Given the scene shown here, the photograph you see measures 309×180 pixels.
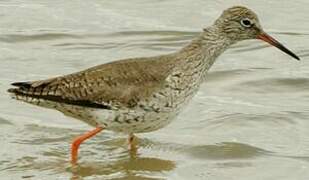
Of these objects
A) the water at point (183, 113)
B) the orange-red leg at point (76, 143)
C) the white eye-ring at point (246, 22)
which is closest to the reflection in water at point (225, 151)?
the water at point (183, 113)

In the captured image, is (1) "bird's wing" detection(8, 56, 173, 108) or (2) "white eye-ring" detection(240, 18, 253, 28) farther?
(2) "white eye-ring" detection(240, 18, 253, 28)

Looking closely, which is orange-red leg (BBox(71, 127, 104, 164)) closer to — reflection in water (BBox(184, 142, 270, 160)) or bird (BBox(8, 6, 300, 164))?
bird (BBox(8, 6, 300, 164))

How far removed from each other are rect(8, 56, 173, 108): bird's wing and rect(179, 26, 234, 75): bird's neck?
244mm

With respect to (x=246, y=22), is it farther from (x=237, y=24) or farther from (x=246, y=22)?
(x=237, y=24)

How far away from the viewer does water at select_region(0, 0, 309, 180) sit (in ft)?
34.8

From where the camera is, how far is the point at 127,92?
10.2 m

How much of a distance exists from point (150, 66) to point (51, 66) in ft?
10.7

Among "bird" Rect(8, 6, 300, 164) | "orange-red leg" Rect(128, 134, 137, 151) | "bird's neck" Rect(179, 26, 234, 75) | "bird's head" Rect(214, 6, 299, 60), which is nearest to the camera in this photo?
"bird" Rect(8, 6, 300, 164)

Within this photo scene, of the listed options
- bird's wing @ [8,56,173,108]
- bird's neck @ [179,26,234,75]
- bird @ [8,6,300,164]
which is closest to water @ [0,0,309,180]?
bird @ [8,6,300,164]

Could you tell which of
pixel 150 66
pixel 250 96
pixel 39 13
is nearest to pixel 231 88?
pixel 250 96

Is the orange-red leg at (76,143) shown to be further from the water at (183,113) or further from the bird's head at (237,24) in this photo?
the bird's head at (237,24)

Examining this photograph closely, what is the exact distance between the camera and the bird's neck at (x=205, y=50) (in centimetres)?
1057

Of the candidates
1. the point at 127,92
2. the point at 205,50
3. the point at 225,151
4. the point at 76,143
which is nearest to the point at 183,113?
the point at 225,151

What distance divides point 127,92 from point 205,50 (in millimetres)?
1025
